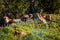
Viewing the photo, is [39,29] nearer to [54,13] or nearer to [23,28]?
[23,28]

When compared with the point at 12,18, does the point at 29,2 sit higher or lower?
higher

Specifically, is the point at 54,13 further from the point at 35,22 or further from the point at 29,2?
the point at 35,22

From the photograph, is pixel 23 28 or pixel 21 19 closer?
pixel 23 28

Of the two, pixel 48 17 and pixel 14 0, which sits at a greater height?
pixel 14 0

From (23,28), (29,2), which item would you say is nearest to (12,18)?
(29,2)

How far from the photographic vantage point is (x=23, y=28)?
7.89 meters

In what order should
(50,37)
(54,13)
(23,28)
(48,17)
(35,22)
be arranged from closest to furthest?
(50,37) < (23,28) < (35,22) < (48,17) < (54,13)

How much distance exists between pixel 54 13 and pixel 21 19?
1814 millimetres

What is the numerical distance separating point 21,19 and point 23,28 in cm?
171

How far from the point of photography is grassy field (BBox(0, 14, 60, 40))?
7.32 meters

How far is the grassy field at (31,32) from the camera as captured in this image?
7.32 metres

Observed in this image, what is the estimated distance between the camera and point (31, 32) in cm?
749

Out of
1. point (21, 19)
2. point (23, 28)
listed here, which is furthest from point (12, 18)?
point (23, 28)

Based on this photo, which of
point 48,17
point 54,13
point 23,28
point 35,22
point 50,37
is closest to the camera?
point 50,37
